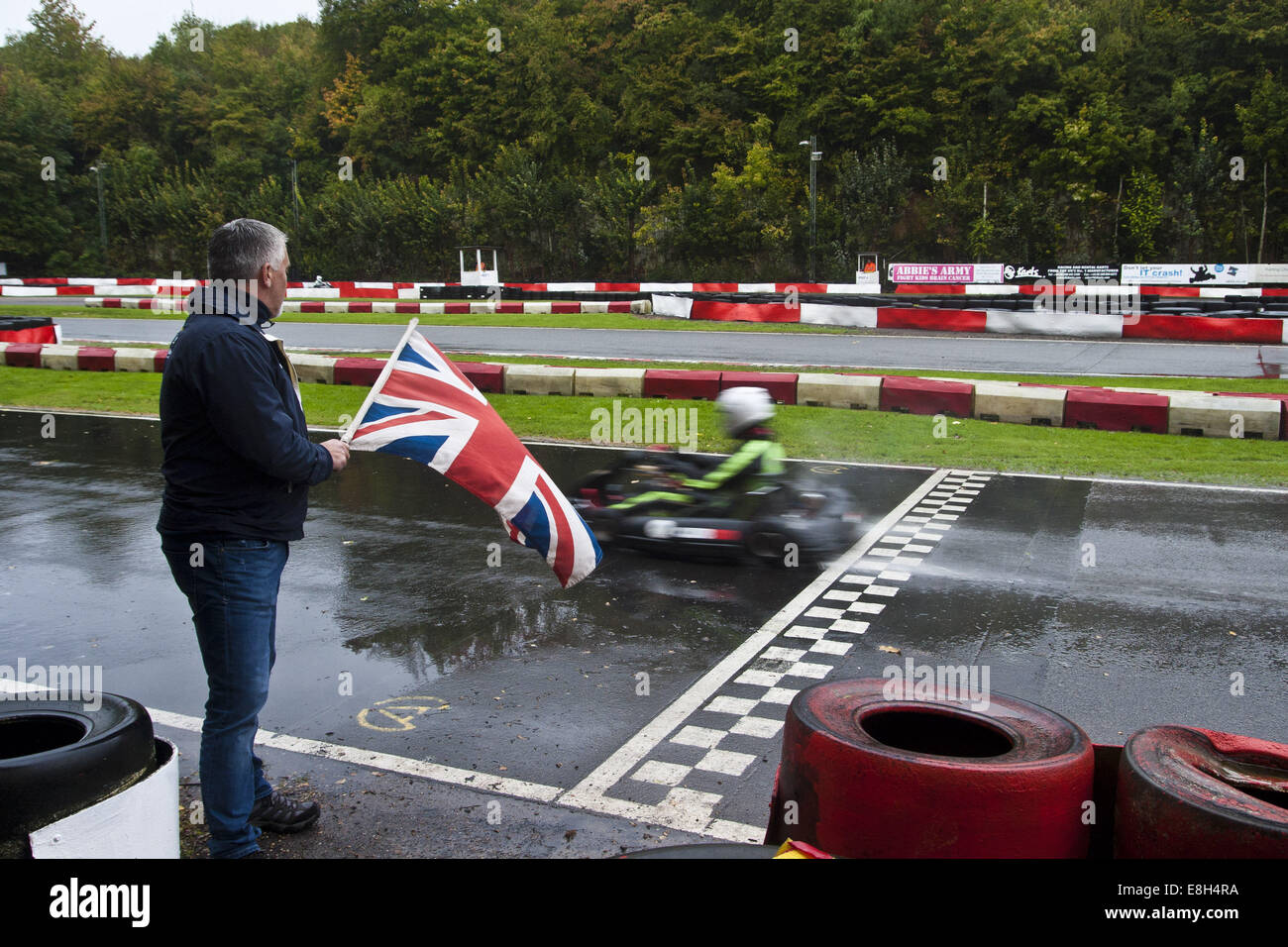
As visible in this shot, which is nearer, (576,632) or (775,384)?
(576,632)

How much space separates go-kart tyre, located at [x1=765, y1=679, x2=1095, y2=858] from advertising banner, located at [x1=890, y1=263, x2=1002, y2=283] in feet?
128

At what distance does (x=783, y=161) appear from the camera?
2285 inches

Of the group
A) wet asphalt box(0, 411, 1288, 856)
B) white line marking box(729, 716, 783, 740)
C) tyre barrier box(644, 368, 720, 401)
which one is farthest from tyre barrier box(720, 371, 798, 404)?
white line marking box(729, 716, 783, 740)

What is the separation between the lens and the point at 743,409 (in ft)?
23.8

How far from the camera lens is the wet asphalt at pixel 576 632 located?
426cm

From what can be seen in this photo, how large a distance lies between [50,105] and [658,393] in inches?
3174

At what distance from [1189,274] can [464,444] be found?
134 ft

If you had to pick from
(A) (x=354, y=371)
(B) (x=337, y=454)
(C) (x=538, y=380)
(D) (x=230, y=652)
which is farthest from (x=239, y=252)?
(A) (x=354, y=371)

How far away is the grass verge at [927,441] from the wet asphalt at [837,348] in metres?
5.25

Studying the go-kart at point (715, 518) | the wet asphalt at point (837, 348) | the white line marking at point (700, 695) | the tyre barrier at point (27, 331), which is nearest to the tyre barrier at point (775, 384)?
the wet asphalt at point (837, 348)

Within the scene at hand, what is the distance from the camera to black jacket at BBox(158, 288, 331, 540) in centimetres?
326

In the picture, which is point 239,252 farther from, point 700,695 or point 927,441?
point 927,441
